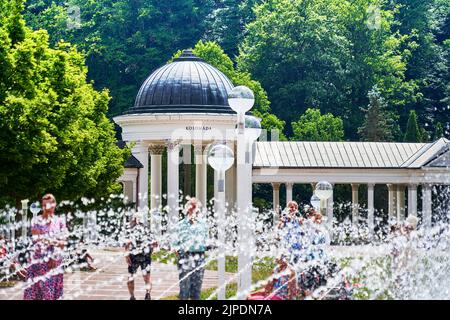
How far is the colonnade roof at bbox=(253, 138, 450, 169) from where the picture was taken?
217 feet

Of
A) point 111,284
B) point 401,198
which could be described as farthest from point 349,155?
point 111,284

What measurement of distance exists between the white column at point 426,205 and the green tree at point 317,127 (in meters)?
16.6

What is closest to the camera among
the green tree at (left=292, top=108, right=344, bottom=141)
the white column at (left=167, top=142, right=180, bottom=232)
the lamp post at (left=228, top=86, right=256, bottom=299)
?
the lamp post at (left=228, top=86, right=256, bottom=299)

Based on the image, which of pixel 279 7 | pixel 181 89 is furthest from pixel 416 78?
pixel 181 89

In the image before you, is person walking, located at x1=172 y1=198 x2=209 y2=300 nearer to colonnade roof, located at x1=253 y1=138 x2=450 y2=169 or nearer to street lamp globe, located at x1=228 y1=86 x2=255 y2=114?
street lamp globe, located at x1=228 y1=86 x2=255 y2=114

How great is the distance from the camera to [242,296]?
24734mm

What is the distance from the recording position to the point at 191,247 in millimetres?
23438

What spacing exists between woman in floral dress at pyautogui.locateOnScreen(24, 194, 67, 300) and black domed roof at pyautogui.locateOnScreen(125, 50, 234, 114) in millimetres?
37309

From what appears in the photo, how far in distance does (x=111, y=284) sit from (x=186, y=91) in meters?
28.8

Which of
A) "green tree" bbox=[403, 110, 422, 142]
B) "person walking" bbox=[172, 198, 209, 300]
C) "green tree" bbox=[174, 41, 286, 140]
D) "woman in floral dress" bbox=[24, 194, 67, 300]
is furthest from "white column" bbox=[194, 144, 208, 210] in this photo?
"woman in floral dress" bbox=[24, 194, 67, 300]

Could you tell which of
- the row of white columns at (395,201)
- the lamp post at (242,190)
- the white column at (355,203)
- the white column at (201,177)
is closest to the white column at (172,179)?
the white column at (201,177)

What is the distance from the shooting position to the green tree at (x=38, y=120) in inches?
1363

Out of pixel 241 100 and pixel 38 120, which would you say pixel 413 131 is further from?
pixel 241 100

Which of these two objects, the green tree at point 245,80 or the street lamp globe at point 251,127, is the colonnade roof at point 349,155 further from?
the street lamp globe at point 251,127
